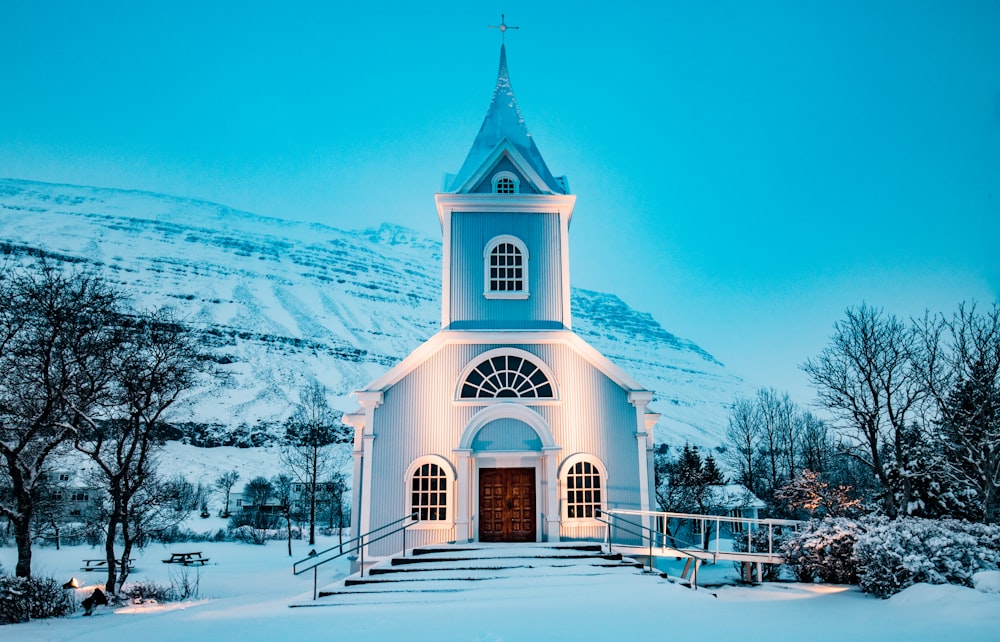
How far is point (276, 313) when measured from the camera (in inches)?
5192

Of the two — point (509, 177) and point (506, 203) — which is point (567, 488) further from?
point (509, 177)

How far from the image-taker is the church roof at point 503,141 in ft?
65.4

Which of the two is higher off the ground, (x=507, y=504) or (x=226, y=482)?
(x=507, y=504)

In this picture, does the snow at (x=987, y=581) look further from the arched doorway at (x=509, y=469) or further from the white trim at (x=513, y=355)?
the white trim at (x=513, y=355)

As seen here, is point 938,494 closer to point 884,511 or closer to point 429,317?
point 884,511

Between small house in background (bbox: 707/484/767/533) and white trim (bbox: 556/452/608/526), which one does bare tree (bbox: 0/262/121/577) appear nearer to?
white trim (bbox: 556/452/608/526)

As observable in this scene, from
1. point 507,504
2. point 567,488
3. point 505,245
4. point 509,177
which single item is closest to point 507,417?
point 507,504

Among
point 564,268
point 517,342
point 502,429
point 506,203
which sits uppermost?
point 506,203

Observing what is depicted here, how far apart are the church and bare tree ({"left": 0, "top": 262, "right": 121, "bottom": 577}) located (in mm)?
8317

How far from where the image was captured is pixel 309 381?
102 m

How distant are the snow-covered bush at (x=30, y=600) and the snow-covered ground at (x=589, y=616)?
0.64 metres

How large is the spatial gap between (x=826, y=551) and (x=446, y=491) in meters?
9.00

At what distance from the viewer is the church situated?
17.1 metres

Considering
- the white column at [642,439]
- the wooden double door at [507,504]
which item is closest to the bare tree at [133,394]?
the wooden double door at [507,504]
